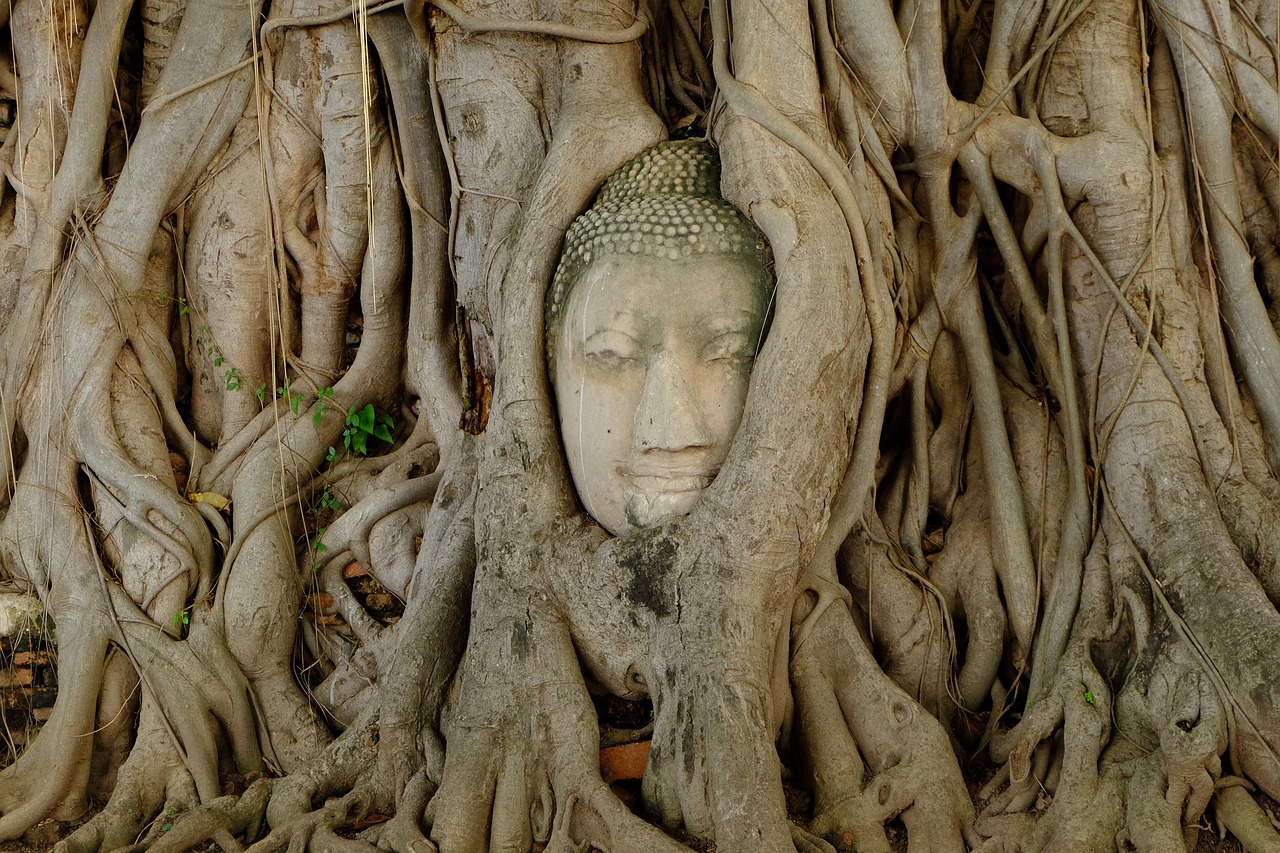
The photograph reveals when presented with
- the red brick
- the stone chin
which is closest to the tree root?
the red brick

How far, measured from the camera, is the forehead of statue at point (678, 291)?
9.94 feet

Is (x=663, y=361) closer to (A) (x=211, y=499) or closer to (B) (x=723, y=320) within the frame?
(B) (x=723, y=320)

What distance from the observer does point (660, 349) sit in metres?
3.02

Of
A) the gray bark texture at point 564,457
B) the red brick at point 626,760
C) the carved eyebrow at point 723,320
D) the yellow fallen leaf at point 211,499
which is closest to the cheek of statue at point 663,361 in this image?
the carved eyebrow at point 723,320

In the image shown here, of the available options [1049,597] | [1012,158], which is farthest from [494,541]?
[1012,158]

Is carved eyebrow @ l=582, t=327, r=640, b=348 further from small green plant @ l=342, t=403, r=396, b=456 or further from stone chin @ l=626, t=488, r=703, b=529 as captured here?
small green plant @ l=342, t=403, r=396, b=456

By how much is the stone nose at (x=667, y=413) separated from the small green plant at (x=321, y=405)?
4.46 ft

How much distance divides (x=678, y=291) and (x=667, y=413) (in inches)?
11.8

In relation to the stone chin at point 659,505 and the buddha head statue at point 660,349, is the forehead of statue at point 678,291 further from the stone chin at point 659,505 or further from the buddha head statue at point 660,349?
the stone chin at point 659,505

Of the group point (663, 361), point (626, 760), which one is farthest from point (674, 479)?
point (626, 760)

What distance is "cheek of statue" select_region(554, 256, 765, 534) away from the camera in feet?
9.92

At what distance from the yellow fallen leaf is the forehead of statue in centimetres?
147

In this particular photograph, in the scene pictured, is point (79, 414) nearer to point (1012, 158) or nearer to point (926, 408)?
point (926, 408)

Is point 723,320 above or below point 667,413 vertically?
above
